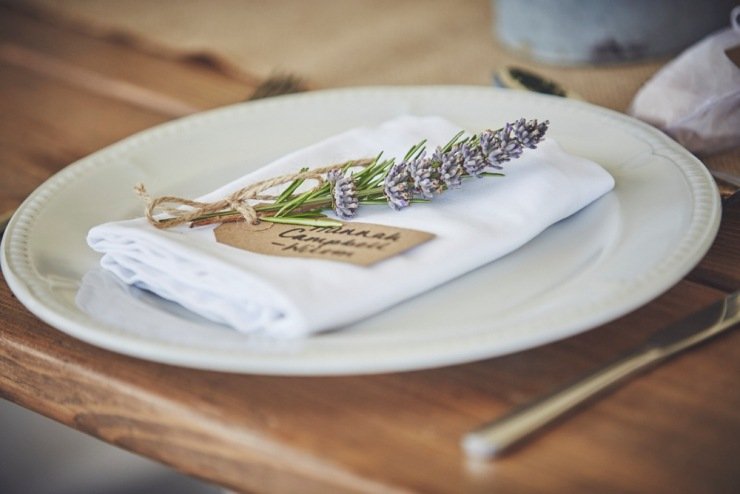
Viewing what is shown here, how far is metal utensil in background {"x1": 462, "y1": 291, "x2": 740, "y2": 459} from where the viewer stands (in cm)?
39

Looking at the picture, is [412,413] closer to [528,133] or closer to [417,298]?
[417,298]

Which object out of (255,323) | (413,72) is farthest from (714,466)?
(413,72)

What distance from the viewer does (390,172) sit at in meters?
0.54

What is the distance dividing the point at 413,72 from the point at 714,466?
686 mm

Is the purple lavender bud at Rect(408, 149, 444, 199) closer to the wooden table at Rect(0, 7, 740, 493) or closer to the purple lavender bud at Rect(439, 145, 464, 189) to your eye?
the purple lavender bud at Rect(439, 145, 464, 189)

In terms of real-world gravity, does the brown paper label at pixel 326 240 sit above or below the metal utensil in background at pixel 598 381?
above

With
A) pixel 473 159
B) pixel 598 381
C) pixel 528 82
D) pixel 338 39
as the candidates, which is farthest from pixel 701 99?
pixel 338 39

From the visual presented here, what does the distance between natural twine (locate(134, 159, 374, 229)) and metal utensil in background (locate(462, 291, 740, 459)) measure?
0.73ft

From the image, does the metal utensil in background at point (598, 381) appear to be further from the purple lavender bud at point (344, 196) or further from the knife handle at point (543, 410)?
the purple lavender bud at point (344, 196)

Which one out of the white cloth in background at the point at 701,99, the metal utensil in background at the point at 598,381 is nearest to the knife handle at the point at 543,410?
the metal utensil in background at the point at 598,381

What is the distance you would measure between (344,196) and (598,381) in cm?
20

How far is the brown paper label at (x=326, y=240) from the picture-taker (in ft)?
1.61

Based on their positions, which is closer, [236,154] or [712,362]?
[712,362]

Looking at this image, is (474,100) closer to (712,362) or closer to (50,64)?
(712,362)
